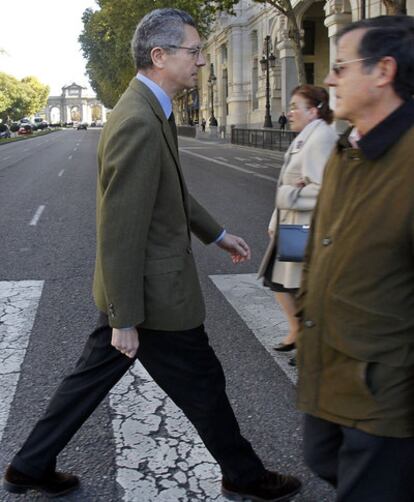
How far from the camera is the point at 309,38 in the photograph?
4238cm

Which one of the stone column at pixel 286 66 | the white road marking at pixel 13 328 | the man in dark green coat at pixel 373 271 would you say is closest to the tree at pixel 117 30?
the stone column at pixel 286 66

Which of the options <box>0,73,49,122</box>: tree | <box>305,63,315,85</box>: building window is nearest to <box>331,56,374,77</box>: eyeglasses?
<box>305,63,315,85</box>: building window

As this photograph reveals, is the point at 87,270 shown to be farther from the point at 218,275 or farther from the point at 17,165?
the point at 17,165

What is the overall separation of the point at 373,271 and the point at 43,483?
177 centimetres

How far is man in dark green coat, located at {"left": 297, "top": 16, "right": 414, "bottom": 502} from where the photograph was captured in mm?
1762

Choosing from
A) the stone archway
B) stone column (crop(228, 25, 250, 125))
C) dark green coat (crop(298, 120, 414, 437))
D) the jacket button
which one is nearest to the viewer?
dark green coat (crop(298, 120, 414, 437))

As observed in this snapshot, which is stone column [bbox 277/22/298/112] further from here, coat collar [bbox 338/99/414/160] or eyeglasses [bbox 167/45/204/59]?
coat collar [bbox 338/99/414/160]

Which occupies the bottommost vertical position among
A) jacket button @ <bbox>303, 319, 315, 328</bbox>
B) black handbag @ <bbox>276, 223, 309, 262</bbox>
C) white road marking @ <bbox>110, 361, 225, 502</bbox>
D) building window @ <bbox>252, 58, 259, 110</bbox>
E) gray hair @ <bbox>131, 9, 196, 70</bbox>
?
white road marking @ <bbox>110, 361, 225, 502</bbox>

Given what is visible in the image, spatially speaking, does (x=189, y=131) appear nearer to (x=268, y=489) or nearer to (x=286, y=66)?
(x=286, y=66)

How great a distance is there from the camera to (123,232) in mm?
2307

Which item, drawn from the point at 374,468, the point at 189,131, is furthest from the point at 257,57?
the point at 374,468

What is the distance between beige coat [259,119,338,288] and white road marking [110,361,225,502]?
105 centimetres

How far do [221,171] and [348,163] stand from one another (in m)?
18.4

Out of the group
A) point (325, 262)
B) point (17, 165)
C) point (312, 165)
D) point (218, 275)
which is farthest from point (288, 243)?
point (17, 165)
